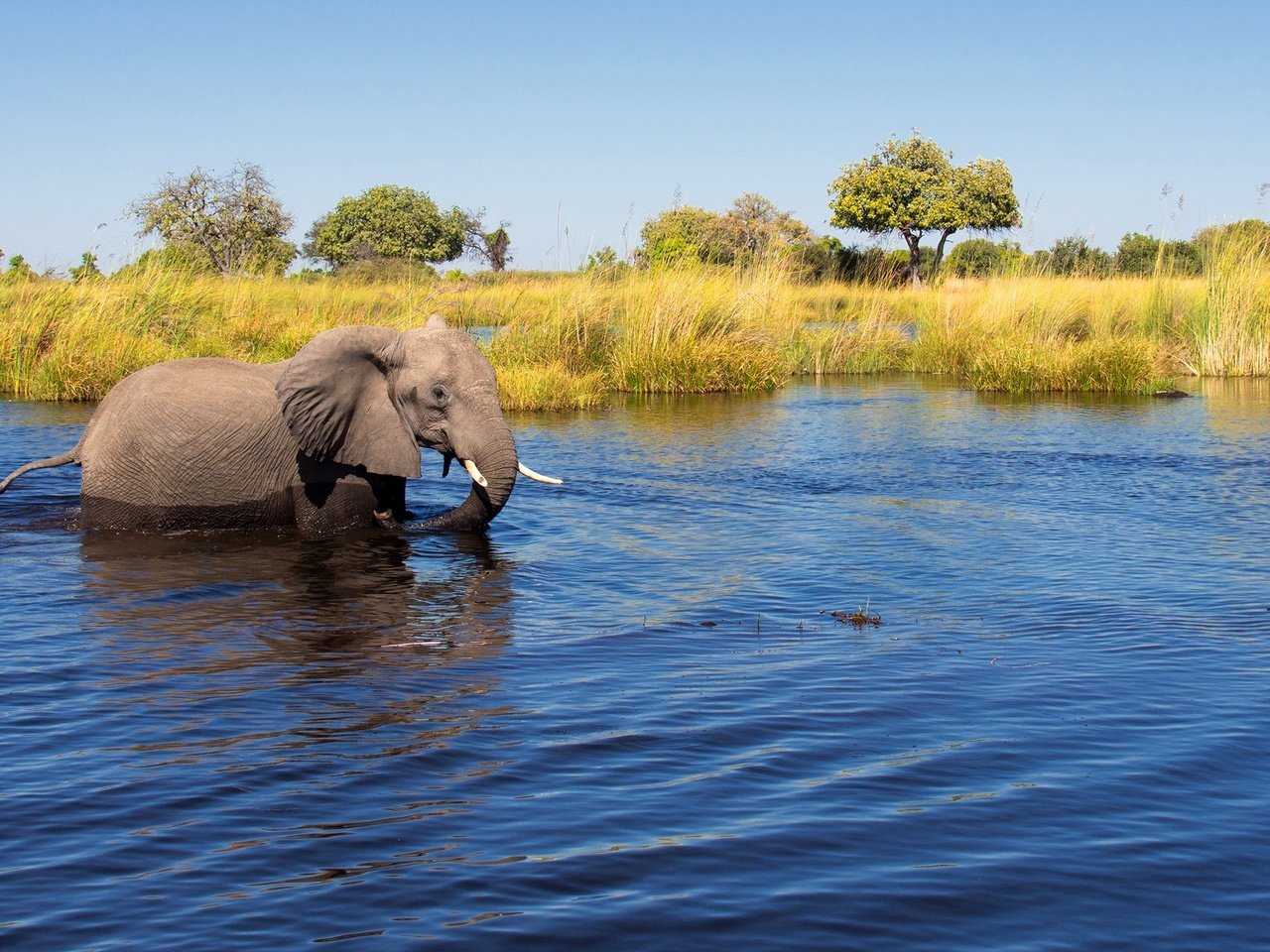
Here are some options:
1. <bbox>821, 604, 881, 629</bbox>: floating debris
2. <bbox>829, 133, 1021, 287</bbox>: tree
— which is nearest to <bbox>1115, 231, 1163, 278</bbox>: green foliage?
<bbox>829, 133, 1021, 287</bbox>: tree

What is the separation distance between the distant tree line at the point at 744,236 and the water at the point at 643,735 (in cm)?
1124

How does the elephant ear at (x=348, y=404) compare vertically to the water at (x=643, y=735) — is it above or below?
above

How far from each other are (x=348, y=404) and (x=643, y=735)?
3.64 m

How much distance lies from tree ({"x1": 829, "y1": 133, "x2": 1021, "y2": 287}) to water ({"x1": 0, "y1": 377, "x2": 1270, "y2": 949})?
46.4 meters

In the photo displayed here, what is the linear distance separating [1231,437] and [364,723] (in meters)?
10.5

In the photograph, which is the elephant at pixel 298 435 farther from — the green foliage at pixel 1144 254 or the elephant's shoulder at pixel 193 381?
the green foliage at pixel 1144 254

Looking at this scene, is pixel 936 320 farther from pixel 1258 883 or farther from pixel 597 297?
pixel 1258 883

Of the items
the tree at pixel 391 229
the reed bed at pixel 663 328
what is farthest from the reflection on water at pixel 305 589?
the tree at pixel 391 229

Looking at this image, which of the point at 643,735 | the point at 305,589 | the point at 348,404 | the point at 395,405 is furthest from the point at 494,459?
the point at 643,735

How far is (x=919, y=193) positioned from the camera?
54.9 m

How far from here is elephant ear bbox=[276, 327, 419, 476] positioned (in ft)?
24.7

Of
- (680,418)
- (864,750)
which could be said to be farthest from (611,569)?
(680,418)

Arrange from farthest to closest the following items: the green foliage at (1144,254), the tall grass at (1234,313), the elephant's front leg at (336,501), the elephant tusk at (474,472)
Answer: the green foliage at (1144,254) → the tall grass at (1234,313) → the elephant's front leg at (336,501) → the elephant tusk at (474,472)

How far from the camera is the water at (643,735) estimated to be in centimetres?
334
